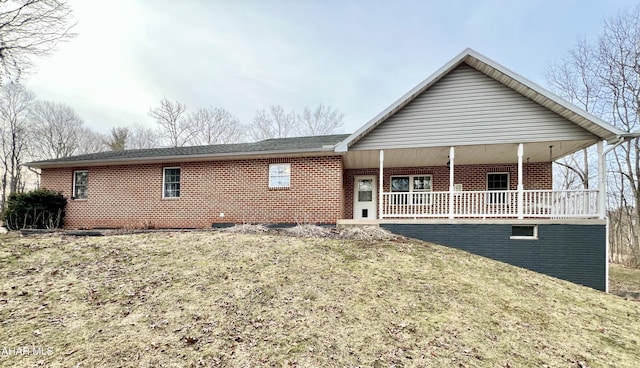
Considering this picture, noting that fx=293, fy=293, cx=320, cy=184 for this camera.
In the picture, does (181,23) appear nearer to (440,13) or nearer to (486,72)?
(440,13)

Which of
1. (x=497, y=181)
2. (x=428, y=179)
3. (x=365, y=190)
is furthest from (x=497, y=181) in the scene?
(x=365, y=190)

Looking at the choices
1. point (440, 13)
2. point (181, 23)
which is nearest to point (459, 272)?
point (440, 13)

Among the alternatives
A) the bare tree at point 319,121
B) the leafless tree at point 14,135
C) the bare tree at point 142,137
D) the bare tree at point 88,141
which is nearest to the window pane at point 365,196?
the bare tree at point 319,121

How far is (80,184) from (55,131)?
25720mm

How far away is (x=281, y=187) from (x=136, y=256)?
202 inches

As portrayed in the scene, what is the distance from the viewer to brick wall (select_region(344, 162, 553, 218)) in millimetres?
11289

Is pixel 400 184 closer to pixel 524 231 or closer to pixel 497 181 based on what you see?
pixel 497 181

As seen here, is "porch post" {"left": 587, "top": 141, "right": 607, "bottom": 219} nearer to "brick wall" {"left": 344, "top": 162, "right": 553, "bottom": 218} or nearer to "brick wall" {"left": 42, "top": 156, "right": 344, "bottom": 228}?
"brick wall" {"left": 344, "top": 162, "right": 553, "bottom": 218}

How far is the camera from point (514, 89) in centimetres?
904

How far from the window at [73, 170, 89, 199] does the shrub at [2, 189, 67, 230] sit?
27.9 inches

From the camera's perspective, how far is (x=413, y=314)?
15.1 feet

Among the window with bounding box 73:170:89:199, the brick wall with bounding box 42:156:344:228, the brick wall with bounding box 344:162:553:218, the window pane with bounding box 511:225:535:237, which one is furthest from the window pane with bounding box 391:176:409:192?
the window with bounding box 73:170:89:199

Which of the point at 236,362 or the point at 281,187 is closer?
the point at 236,362

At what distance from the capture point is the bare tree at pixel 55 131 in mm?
29422
